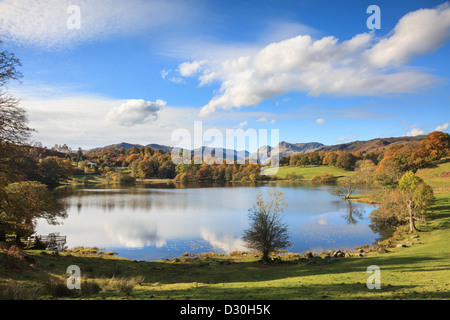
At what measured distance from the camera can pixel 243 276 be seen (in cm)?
1878

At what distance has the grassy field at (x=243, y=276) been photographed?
10.1 metres

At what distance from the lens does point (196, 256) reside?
92.2ft

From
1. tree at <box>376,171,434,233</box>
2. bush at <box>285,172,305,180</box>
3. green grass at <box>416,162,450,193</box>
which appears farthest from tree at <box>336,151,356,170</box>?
tree at <box>376,171,434,233</box>

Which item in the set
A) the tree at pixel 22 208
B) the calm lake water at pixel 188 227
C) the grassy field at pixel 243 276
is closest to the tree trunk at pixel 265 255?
the grassy field at pixel 243 276

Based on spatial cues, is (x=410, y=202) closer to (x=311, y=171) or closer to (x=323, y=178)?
(x=323, y=178)

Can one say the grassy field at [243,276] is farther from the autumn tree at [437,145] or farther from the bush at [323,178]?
the bush at [323,178]

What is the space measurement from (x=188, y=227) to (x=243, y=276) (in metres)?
22.7

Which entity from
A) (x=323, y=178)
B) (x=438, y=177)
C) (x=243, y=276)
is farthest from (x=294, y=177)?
(x=243, y=276)

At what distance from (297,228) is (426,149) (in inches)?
3186

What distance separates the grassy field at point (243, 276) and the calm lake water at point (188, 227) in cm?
567

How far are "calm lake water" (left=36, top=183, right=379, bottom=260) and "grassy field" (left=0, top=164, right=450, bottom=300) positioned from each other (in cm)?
567

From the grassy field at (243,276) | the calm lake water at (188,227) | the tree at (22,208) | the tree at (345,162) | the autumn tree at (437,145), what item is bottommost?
the calm lake water at (188,227)

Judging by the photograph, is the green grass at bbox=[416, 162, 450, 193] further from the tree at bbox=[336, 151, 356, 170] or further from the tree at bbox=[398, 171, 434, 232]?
the tree at bbox=[336, 151, 356, 170]
